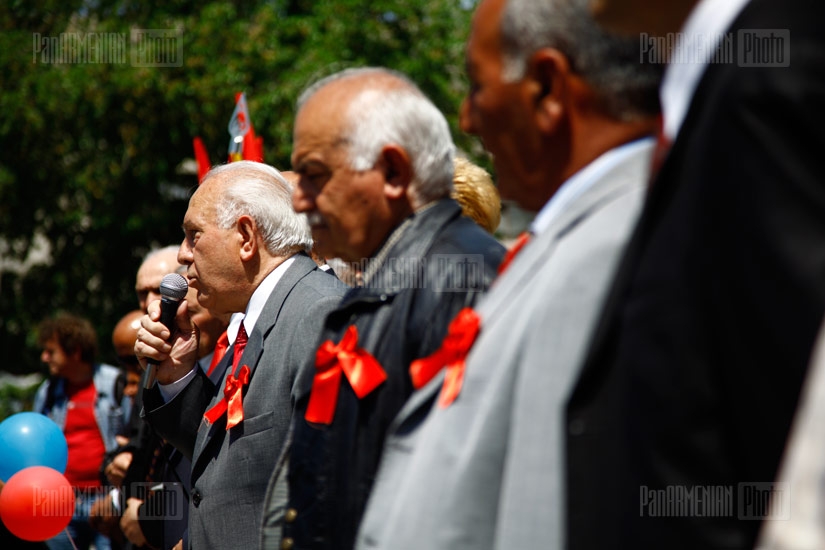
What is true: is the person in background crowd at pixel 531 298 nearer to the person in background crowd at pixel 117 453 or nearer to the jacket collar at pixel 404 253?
the jacket collar at pixel 404 253

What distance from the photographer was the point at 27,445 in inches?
215

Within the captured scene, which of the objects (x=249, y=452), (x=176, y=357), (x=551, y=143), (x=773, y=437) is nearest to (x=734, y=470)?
(x=773, y=437)

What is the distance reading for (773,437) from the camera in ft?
4.16

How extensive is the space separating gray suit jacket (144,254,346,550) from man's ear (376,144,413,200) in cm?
85

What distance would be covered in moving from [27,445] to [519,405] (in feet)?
14.9

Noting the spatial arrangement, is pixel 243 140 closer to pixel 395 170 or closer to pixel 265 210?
pixel 265 210

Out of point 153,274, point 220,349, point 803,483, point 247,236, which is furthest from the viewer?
point 153,274

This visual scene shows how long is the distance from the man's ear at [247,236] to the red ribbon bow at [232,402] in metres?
0.48

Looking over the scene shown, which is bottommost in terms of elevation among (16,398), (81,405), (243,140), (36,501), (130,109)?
(36,501)

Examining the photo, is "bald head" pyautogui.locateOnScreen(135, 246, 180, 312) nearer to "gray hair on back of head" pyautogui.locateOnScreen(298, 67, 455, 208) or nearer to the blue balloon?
the blue balloon

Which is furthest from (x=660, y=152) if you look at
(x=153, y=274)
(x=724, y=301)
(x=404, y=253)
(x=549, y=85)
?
(x=153, y=274)

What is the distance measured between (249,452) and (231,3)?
1197 cm

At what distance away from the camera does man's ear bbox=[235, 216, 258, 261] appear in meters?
3.77

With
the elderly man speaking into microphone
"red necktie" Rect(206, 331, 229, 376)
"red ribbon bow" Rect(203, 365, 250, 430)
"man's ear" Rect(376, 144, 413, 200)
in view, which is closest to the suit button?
"man's ear" Rect(376, 144, 413, 200)
